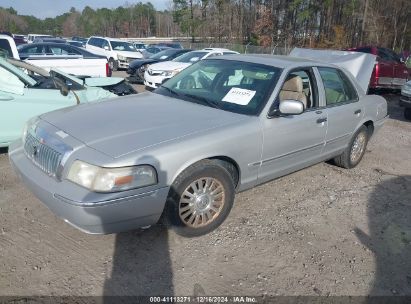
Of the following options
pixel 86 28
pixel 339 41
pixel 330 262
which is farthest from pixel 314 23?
pixel 86 28

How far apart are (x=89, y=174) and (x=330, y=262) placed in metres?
2.17

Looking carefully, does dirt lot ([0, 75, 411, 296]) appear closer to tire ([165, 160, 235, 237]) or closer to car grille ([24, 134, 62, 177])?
tire ([165, 160, 235, 237])

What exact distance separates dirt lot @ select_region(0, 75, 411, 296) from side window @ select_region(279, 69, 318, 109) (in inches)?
45.6

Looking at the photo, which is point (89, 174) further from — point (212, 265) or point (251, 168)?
point (251, 168)

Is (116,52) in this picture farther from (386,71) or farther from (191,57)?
(386,71)

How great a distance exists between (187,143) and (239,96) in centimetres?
105

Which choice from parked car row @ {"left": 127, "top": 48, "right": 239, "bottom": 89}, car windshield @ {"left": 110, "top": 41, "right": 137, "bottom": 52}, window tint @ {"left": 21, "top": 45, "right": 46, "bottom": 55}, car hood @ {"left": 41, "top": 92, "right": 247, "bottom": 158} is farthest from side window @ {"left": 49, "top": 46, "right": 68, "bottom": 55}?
car hood @ {"left": 41, "top": 92, "right": 247, "bottom": 158}

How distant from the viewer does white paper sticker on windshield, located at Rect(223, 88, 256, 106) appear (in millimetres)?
3807

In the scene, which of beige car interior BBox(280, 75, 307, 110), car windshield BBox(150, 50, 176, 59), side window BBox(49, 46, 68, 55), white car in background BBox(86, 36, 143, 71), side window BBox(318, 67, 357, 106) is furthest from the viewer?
white car in background BBox(86, 36, 143, 71)

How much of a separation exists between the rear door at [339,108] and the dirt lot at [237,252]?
80 centimetres

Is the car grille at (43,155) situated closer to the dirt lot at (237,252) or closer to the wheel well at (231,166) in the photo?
the dirt lot at (237,252)

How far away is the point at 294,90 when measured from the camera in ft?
14.6

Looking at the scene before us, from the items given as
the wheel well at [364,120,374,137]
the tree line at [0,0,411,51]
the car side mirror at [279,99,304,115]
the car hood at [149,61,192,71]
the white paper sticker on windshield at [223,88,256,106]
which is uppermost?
the tree line at [0,0,411,51]

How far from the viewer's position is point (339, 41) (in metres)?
34.0
